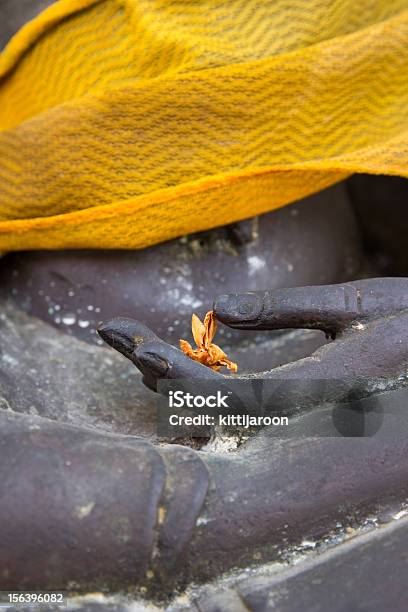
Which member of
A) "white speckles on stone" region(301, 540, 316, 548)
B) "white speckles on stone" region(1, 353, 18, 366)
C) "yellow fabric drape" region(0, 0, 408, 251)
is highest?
"yellow fabric drape" region(0, 0, 408, 251)

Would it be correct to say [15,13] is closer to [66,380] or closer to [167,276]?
[167,276]

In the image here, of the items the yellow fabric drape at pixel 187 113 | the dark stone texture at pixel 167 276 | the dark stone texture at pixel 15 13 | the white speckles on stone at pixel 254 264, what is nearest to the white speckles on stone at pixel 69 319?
the dark stone texture at pixel 167 276

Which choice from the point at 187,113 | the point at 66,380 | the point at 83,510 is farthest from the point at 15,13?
the point at 83,510

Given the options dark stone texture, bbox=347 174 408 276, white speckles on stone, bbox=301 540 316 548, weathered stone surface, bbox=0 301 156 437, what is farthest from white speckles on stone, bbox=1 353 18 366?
dark stone texture, bbox=347 174 408 276

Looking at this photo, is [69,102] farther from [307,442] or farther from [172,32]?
[307,442]

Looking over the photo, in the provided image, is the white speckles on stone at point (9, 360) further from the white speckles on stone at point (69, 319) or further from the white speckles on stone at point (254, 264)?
the white speckles on stone at point (254, 264)

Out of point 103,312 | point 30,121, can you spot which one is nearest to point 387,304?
point 103,312

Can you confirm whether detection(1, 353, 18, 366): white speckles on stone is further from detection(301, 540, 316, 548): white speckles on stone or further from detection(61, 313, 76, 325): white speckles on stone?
→ detection(301, 540, 316, 548): white speckles on stone
